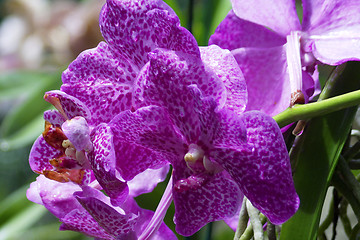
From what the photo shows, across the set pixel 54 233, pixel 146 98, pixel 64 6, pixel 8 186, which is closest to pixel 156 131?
pixel 146 98

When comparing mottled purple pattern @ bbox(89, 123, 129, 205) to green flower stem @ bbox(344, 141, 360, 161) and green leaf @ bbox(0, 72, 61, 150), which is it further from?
green leaf @ bbox(0, 72, 61, 150)

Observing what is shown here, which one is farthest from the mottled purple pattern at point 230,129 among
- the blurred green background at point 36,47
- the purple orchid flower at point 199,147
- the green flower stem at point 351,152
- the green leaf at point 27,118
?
the blurred green background at point 36,47

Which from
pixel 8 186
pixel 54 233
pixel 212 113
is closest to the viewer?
pixel 212 113

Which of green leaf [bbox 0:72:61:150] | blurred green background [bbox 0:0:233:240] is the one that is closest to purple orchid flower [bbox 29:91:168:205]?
A: green leaf [bbox 0:72:61:150]

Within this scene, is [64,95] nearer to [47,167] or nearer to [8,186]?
[47,167]

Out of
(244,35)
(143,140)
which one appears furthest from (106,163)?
(244,35)

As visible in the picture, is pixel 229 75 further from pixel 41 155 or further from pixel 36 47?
pixel 36 47
